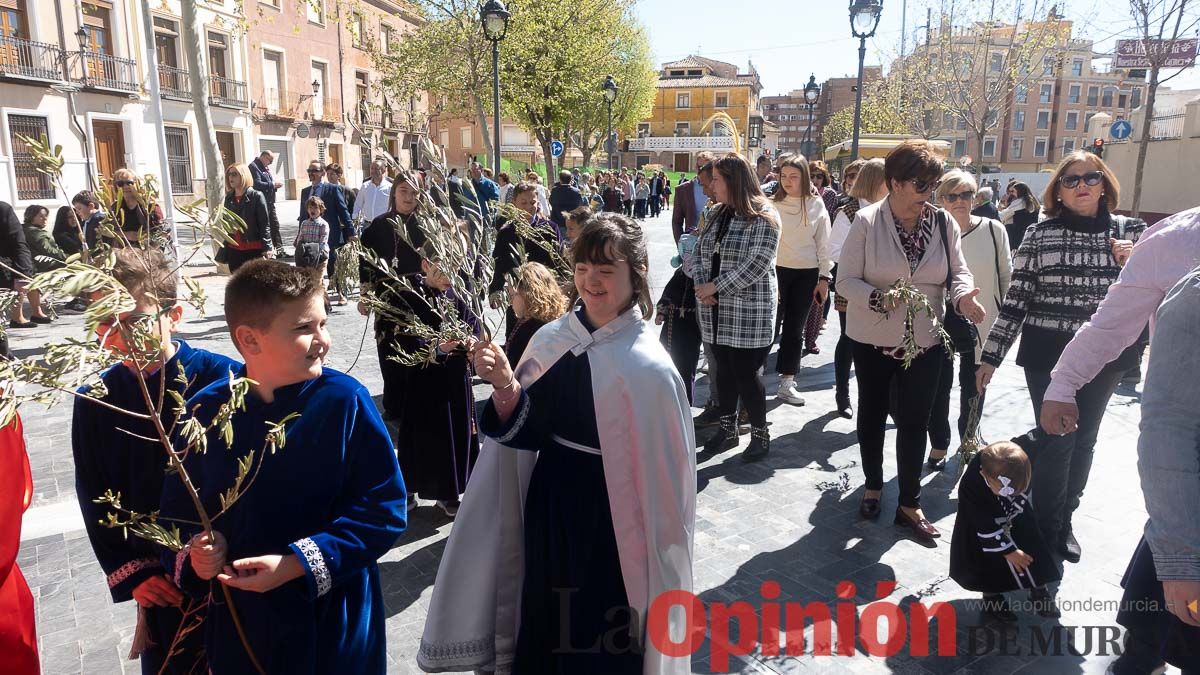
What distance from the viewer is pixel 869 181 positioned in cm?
578

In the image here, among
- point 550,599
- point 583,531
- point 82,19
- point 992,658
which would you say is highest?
point 82,19

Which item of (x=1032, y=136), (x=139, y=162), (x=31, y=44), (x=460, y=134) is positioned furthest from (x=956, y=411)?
(x=1032, y=136)

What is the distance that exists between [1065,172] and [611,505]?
311cm

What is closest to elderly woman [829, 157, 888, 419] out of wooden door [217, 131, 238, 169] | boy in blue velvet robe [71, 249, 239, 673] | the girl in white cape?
the girl in white cape

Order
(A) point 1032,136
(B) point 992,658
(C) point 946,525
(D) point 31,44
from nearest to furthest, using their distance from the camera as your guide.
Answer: (B) point 992,658 → (C) point 946,525 → (D) point 31,44 → (A) point 1032,136

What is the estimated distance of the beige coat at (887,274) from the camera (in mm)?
4121

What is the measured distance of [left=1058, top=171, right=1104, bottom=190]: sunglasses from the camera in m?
3.81

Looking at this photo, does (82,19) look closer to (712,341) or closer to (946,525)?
(712,341)

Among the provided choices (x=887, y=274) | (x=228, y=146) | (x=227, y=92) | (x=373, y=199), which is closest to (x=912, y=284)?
(x=887, y=274)

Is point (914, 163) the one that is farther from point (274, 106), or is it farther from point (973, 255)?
point (274, 106)

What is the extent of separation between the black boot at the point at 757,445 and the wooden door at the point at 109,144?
2828cm

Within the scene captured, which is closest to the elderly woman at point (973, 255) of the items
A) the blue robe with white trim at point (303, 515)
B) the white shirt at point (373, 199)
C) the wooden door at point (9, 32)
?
the blue robe with white trim at point (303, 515)

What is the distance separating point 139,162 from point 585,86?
16472 mm

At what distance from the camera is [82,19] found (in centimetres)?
2486
